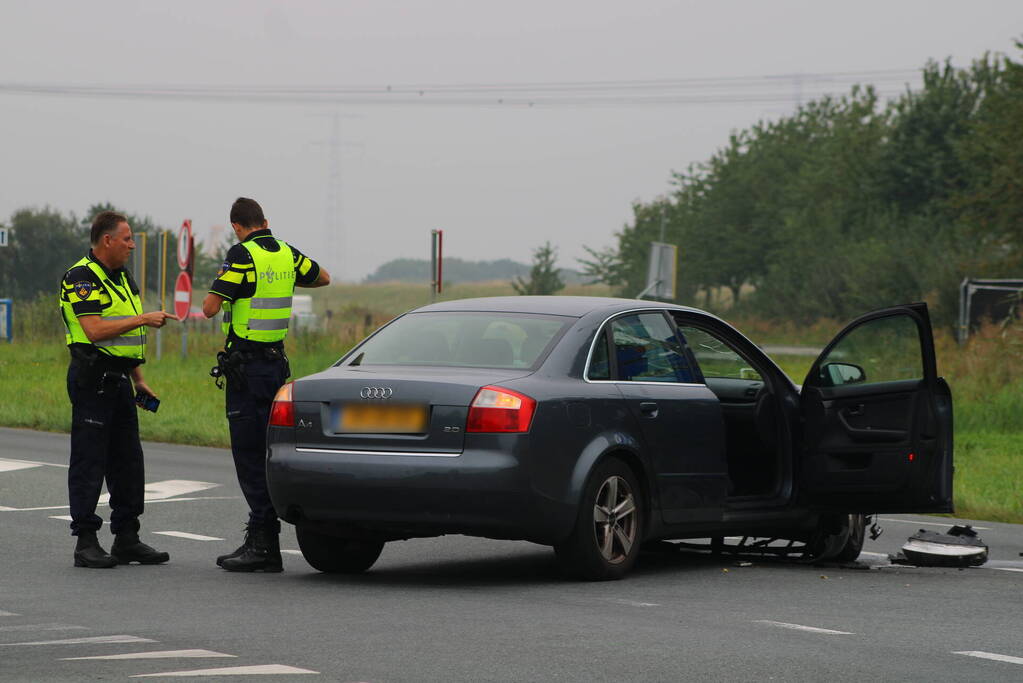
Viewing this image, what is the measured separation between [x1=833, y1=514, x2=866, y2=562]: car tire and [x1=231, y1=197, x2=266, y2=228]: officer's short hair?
3850 mm

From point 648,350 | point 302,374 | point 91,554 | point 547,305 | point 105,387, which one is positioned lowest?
point 91,554

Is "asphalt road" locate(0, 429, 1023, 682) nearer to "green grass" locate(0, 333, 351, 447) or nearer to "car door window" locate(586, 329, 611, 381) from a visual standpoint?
"car door window" locate(586, 329, 611, 381)

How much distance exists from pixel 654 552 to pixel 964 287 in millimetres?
39693

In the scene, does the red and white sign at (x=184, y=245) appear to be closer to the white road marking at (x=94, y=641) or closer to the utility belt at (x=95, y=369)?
the utility belt at (x=95, y=369)

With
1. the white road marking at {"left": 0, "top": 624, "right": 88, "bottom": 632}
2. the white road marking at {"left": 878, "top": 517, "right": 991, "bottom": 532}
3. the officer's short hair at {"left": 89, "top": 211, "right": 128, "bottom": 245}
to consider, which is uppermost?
the officer's short hair at {"left": 89, "top": 211, "right": 128, "bottom": 245}

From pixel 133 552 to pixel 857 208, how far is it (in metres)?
69.4

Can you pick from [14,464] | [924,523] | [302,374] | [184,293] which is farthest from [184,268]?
[924,523]

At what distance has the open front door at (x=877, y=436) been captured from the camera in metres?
9.74

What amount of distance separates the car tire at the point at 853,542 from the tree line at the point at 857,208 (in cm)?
3197

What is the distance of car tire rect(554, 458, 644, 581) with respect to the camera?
877cm

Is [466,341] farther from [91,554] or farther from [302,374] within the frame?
[302,374]

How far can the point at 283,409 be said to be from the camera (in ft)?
29.6

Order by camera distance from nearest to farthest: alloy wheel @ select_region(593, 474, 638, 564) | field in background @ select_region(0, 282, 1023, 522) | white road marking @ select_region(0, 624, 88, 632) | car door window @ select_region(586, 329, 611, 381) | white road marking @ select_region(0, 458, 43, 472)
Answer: white road marking @ select_region(0, 624, 88, 632) → alloy wheel @ select_region(593, 474, 638, 564) → car door window @ select_region(586, 329, 611, 381) → white road marking @ select_region(0, 458, 43, 472) → field in background @ select_region(0, 282, 1023, 522)

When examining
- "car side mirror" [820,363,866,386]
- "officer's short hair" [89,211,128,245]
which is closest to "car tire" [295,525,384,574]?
"officer's short hair" [89,211,128,245]
